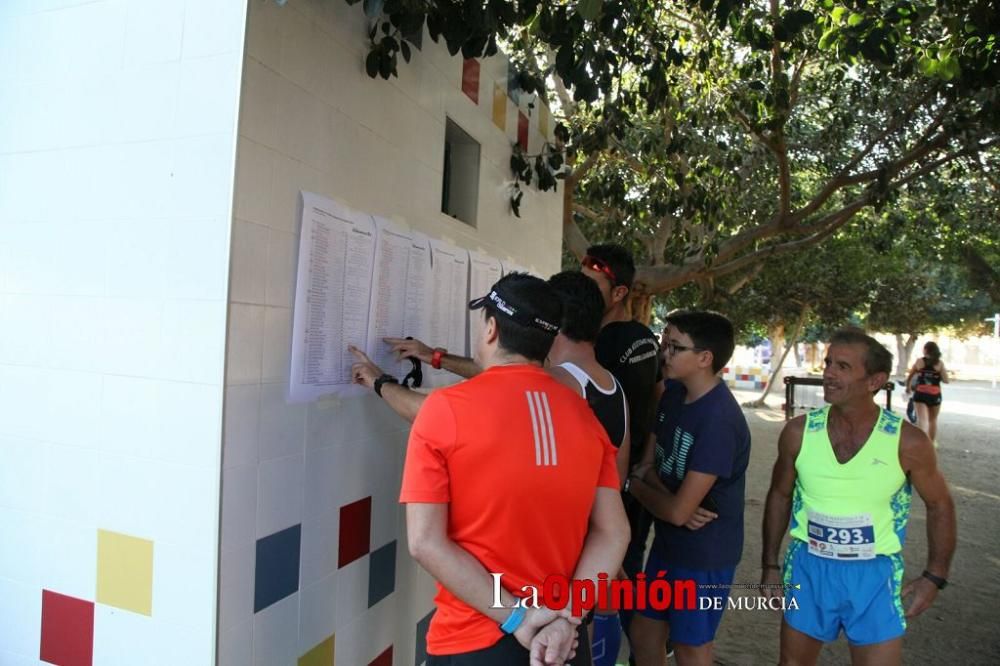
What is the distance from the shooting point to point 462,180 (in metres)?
3.26

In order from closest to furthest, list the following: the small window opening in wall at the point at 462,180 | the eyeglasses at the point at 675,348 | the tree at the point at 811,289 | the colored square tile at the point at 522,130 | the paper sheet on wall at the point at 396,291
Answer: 1. the paper sheet on wall at the point at 396,291
2. the eyeglasses at the point at 675,348
3. the small window opening in wall at the point at 462,180
4. the colored square tile at the point at 522,130
5. the tree at the point at 811,289

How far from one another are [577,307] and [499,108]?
1738 mm

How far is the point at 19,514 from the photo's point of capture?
1893 millimetres

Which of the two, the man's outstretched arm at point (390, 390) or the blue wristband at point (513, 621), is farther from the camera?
the man's outstretched arm at point (390, 390)

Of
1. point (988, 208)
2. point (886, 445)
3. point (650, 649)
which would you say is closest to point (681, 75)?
point (886, 445)

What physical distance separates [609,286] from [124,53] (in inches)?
81.1

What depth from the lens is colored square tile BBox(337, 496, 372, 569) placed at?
2.18 metres

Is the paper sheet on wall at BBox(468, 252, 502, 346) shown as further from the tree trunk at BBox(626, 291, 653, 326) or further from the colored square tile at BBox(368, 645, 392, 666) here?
the tree trunk at BBox(626, 291, 653, 326)

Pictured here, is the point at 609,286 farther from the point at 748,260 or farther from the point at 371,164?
the point at 748,260

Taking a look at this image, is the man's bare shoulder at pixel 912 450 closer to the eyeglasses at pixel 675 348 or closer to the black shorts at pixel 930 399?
the eyeglasses at pixel 675 348

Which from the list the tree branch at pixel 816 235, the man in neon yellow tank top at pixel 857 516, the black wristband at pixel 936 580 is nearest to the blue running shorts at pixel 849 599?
the man in neon yellow tank top at pixel 857 516

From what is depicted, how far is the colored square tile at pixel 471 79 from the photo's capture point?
9.94 ft

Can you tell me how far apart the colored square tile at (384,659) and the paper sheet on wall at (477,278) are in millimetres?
1375

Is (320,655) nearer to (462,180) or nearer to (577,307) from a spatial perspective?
(577,307)
